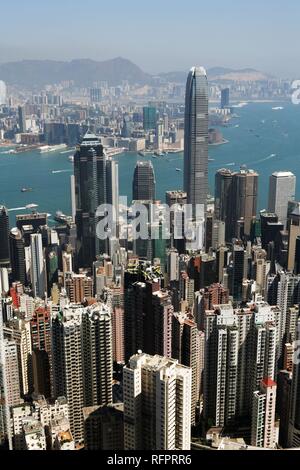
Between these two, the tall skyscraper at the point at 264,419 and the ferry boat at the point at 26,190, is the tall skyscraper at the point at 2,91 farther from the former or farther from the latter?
the tall skyscraper at the point at 264,419

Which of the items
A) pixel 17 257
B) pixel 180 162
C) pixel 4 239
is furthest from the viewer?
pixel 180 162

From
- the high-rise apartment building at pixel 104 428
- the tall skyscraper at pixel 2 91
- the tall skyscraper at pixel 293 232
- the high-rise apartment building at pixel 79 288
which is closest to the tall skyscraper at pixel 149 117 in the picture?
the tall skyscraper at pixel 293 232

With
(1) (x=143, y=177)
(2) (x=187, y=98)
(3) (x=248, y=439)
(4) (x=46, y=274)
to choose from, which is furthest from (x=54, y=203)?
(3) (x=248, y=439)

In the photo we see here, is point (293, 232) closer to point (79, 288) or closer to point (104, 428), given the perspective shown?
point (79, 288)

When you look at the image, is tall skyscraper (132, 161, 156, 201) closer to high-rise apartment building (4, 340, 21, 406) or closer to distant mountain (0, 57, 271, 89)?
distant mountain (0, 57, 271, 89)

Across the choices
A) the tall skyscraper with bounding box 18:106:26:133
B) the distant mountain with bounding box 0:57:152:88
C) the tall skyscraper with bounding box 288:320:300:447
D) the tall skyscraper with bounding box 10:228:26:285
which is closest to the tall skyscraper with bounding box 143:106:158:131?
the tall skyscraper with bounding box 18:106:26:133

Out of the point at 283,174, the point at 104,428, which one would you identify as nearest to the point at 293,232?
the point at 283,174

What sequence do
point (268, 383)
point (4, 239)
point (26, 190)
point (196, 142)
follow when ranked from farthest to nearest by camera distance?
1. point (196, 142)
2. point (26, 190)
3. point (4, 239)
4. point (268, 383)
